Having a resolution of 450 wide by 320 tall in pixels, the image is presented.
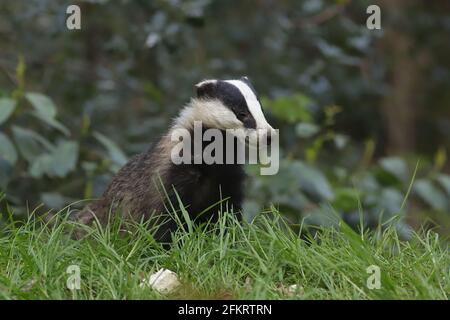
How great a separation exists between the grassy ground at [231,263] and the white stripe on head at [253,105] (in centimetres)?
64

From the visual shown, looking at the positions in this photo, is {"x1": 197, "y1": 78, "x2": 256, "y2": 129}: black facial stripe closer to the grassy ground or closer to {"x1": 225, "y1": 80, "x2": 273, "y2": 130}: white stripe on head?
Answer: {"x1": 225, "y1": 80, "x2": 273, "y2": 130}: white stripe on head

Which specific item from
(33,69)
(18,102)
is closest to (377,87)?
(33,69)

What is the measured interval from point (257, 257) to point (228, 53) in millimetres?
5738

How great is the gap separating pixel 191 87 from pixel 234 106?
135 inches

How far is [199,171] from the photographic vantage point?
474cm

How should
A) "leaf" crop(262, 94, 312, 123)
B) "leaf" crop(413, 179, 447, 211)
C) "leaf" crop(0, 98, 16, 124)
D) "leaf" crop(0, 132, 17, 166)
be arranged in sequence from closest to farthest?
"leaf" crop(0, 98, 16, 124) < "leaf" crop(0, 132, 17, 166) < "leaf" crop(413, 179, 447, 211) < "leaf" crop(262, 94, 312, 123)

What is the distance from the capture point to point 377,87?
9.59 metres

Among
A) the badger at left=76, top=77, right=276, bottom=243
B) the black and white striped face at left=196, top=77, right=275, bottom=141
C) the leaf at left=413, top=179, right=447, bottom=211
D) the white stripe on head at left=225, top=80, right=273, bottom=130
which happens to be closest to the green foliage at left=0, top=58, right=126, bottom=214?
the badger at left=76, top=77, right=276, bottom=243

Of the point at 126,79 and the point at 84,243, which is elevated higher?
the point at 126,79

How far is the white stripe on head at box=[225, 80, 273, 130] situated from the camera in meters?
4.50

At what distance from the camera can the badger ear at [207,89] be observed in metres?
4.77

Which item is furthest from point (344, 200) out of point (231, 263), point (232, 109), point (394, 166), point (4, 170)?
point (231, 263)

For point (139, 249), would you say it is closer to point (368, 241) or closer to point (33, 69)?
point (368, 241)
